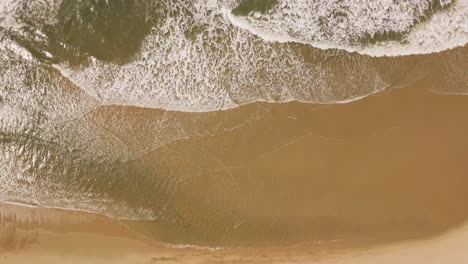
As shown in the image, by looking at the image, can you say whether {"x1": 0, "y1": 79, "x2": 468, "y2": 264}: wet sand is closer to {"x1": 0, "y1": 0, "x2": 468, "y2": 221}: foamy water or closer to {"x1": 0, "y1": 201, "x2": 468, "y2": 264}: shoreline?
{"x1": 0, "y1": 201, "x2": 468, "y2": 264}: shoreline

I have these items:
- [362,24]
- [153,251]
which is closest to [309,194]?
[153,251]

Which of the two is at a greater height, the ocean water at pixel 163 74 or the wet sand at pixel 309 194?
the ocean water at pixel 163 74

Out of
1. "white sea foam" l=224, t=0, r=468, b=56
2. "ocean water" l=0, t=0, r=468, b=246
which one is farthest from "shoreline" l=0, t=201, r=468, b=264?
"white sea foam" l=224, t=0, r=468, b=56

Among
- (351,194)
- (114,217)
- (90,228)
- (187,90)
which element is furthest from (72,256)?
(351,194)

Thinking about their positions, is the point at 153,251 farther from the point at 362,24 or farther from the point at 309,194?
the point at 362,24

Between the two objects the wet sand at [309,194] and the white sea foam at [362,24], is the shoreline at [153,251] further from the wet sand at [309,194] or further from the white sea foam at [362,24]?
the white sea foam at [362,24]

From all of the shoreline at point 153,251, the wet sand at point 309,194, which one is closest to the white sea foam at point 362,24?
the wet sand at point 309,194
